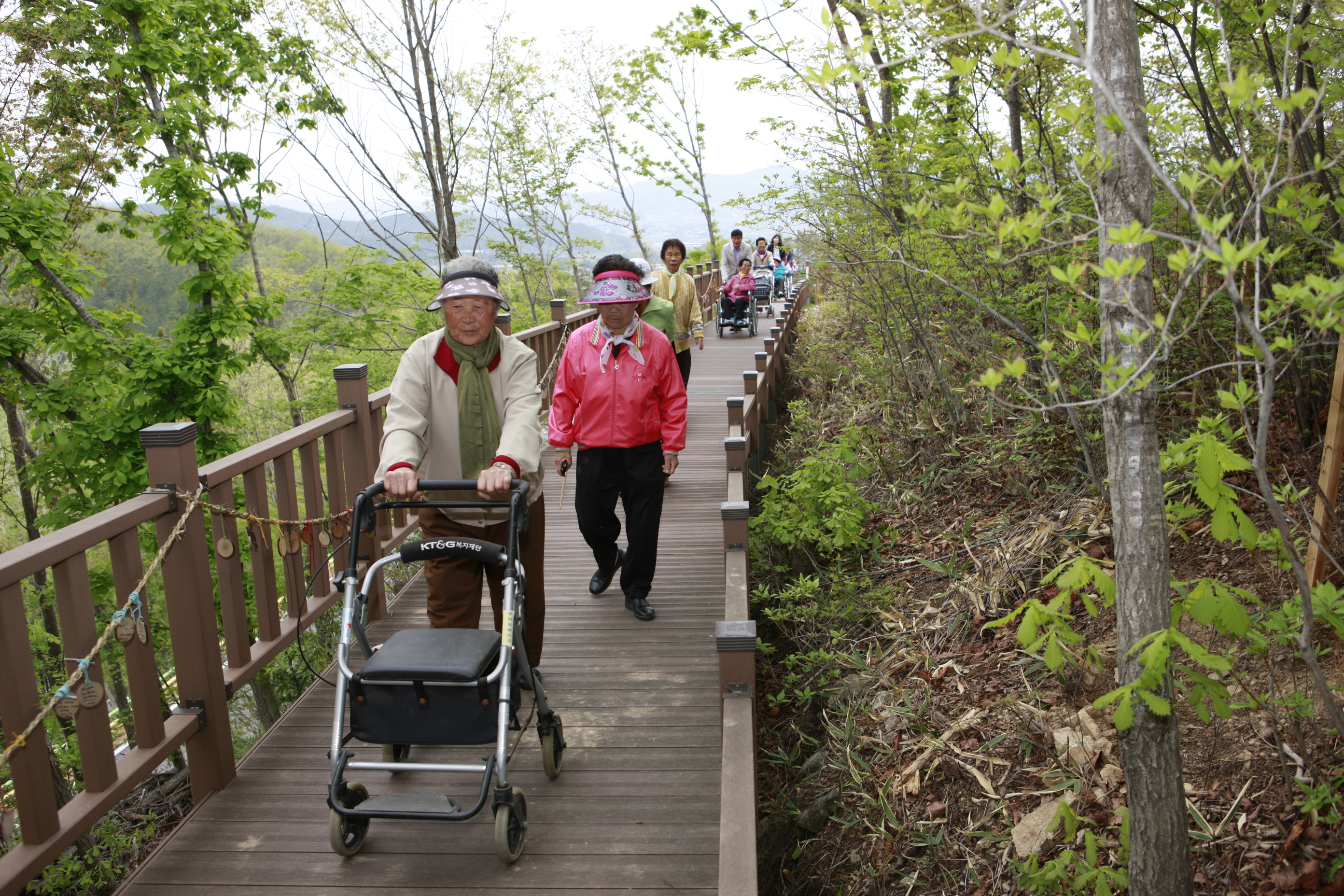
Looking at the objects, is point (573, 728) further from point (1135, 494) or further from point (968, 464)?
point (968, 464)

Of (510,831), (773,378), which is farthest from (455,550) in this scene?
(773,378)

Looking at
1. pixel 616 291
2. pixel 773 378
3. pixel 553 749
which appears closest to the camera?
pixel 553 749

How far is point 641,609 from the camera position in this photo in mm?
5230

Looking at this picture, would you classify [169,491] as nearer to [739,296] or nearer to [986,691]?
[986,691]

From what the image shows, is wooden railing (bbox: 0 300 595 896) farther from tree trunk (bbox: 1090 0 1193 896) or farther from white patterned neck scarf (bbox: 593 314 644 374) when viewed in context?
tree trunk (bbox: 1090 0 1193 896)

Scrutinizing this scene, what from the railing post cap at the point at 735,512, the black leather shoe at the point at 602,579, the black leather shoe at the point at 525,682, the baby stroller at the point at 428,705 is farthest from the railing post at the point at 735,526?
the baby stroller at the point at 428,705

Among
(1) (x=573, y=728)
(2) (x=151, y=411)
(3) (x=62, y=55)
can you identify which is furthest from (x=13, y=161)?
(1) (x=573, y=728)

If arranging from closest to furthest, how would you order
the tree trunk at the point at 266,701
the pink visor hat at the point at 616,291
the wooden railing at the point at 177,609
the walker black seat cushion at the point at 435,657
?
1. the wooden railing at the point at 177,609
2. the walker black seat cushion at the point at 435,657
3. the pink visor hat at the point at 616,291
4. the tree trunk at the point at 266,701

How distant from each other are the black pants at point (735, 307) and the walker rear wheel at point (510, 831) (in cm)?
1504

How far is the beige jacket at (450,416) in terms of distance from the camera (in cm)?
355

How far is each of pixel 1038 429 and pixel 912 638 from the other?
5.58ft

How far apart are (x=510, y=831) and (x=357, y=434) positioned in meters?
2.54

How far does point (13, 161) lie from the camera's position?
13.4 metres

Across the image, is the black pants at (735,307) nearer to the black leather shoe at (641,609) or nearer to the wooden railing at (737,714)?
the wooden railing at (737,714)
